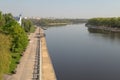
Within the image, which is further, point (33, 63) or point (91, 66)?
point (91, 66)

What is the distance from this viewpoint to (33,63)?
31.8 metres

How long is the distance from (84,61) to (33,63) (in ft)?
34.7

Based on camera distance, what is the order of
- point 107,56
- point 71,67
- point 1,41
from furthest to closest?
point 107,56 → point 71,67 → point 1,41

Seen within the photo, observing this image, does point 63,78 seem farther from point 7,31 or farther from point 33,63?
point 7,31

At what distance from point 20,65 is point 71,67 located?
8.22 m

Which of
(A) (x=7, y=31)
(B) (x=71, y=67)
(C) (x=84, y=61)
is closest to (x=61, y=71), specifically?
(B) (x=71, y=67)

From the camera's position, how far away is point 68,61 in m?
39.8

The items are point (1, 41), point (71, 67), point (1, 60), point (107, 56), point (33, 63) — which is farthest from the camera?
point (107, 56)

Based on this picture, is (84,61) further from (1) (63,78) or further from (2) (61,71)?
(1) (63,78)

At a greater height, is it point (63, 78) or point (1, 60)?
point (1, 60)

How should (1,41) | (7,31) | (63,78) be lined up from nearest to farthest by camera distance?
(1,41) → (63,78) → (7,31)

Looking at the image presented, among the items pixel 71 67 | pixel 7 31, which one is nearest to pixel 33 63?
pixel 71 67

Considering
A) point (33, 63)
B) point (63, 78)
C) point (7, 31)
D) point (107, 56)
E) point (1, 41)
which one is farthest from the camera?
point (107, 56)

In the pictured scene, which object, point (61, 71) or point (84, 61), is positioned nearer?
point (61, 71)
